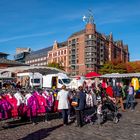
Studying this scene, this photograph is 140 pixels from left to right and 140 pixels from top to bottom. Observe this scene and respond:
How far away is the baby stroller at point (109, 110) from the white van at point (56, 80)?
24.2 meters

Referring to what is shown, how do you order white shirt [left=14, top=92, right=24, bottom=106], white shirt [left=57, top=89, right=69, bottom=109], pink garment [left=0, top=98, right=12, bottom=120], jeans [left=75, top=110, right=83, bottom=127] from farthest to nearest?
white shirt [left=57, top=89, right=69, bottom=109] → jeans [left=75, top=110, right=83, bottom=127] → white shirt [left=14, top=92, right=24, bottom=106] → pink garment [left=0, top=98, right=12, bottom=120]

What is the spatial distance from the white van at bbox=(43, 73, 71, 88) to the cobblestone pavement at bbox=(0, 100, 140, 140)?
2549 cm

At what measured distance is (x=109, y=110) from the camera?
565 inches

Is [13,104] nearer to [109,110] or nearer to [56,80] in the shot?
[109,110]

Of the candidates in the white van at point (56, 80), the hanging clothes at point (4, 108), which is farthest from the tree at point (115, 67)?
the hanging clothes at point (4, 108)

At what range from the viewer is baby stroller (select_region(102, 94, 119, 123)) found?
45.9 feet

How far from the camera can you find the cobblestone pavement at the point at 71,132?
1028 centimetres

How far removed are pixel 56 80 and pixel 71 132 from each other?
29.0 m

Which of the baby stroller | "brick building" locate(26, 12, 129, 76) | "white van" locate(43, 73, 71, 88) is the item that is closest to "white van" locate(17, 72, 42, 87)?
"white van" locate(43, 73, 71, 88)

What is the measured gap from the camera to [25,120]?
1375 centimetres

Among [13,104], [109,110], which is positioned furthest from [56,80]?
[13,104]

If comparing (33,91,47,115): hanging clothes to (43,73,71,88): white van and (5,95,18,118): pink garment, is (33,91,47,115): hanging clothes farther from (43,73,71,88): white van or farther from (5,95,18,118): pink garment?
(43,73,71,88): white van

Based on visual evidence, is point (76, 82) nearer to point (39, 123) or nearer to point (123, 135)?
point (39, 123)

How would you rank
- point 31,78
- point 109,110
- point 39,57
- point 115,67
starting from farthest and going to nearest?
point 39,57 < point 115,67 < point 31,78 < point 109,110
